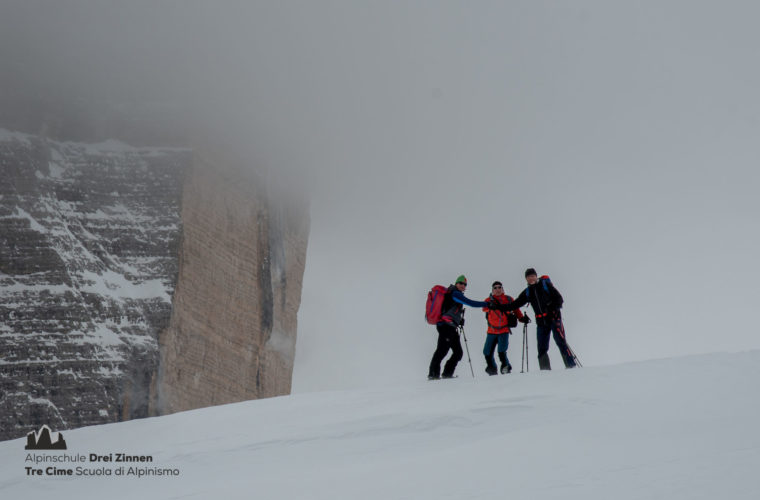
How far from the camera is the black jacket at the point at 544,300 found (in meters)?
12.8

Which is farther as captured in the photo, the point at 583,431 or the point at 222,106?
the point at 222,106

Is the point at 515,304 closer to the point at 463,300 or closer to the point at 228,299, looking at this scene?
the point at 463,300

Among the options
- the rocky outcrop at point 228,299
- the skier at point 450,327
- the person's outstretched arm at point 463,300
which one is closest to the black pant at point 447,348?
the skier at point 450,327

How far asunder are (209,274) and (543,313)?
23193mm

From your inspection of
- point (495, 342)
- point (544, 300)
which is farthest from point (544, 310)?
point (495, 342)

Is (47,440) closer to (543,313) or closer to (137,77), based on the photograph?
(543,313)

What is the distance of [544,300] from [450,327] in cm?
138

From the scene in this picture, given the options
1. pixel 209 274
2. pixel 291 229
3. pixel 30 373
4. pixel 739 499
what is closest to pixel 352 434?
pixel 739 499

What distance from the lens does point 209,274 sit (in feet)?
113

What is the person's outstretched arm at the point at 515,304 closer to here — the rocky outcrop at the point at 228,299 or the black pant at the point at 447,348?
the black pant at the point at 447,348

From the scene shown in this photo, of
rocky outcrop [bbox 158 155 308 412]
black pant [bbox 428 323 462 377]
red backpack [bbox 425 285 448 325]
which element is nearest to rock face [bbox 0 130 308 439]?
rocky outcrop [bbox 158 155 308 412]

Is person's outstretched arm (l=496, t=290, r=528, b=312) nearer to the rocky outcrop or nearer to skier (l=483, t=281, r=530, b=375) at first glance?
skier (l=483, t=281, r=530, b=375)

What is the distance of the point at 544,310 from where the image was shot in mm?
12797

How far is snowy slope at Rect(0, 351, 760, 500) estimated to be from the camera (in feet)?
25.2
